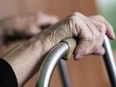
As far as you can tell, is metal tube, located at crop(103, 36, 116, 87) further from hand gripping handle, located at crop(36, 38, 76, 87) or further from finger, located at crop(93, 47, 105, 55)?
hand gripping handle, located at crop(36, 38, 76, 87)

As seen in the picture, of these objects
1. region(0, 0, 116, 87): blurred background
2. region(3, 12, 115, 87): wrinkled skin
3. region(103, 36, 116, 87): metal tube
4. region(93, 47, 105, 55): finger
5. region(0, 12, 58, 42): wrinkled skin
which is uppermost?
region(3, 12, 115, 87): wrinkled skin

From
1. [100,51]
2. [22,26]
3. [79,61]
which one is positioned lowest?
[79,61]

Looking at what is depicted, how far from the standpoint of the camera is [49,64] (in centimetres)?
65

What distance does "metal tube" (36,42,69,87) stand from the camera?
631 millimetres

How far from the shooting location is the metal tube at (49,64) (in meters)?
0.63

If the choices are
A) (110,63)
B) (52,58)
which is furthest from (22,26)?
(52,58)

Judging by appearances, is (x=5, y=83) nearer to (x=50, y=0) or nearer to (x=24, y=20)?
(x=24, y=20)

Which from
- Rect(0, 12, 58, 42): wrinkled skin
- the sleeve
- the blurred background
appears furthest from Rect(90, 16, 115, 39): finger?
the blurred background

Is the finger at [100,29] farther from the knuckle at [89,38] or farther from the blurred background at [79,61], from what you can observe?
the blurred background at [79,61]

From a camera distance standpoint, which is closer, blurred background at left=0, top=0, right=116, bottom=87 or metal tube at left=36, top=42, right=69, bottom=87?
metal tube at left=36, top=42, right=69, bottom=87

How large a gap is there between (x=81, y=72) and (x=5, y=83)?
51.8 inches

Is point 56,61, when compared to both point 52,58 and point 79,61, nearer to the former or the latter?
point 52,58

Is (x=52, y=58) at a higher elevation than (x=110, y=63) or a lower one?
higher

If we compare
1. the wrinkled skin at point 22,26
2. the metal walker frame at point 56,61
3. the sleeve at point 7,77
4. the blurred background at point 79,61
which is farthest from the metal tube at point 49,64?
the blurred background at point 79,61
